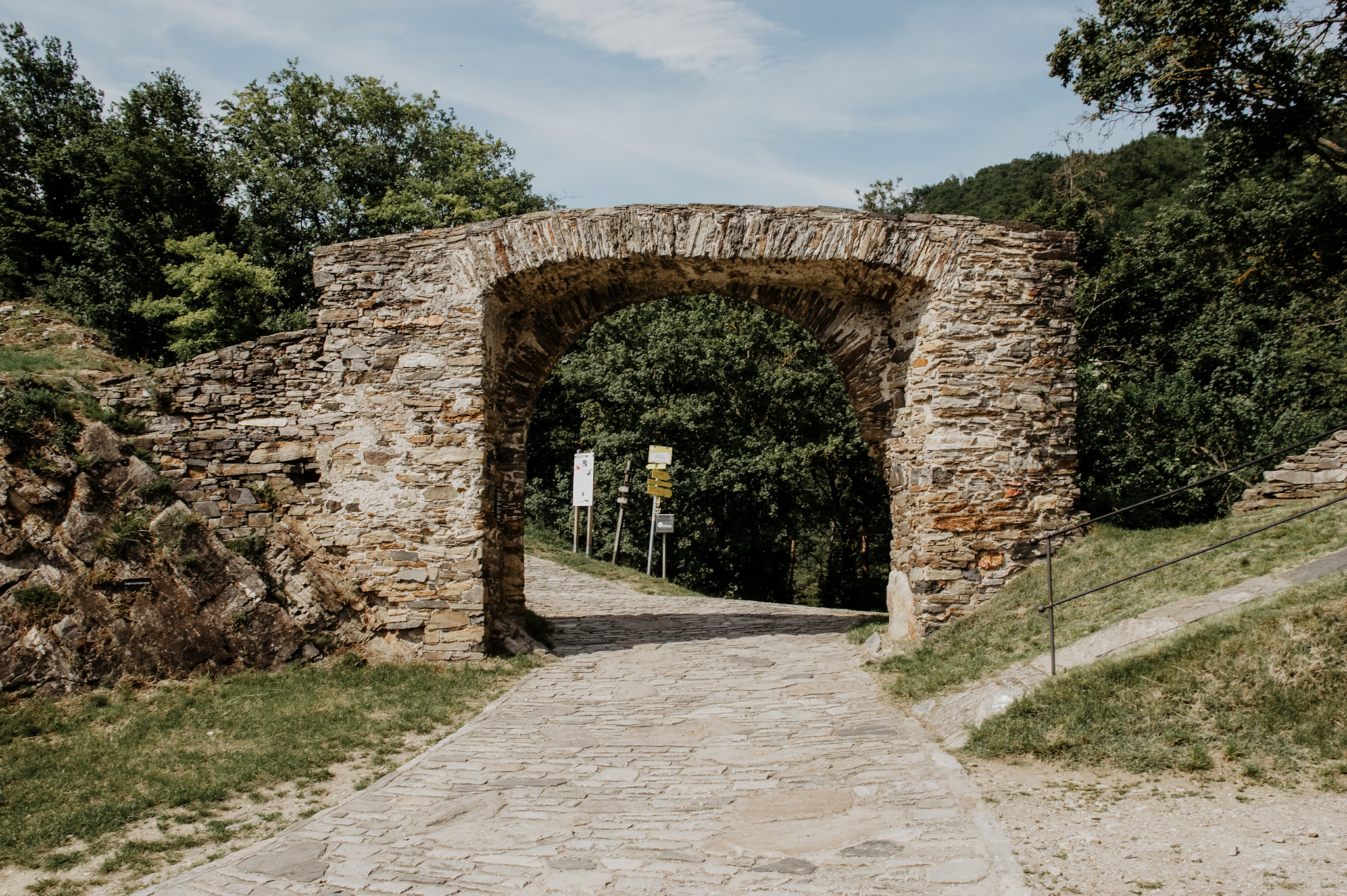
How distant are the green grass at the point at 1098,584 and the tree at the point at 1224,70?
842cm

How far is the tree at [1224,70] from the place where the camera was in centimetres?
1187

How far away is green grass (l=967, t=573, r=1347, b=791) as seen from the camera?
14.5 feet

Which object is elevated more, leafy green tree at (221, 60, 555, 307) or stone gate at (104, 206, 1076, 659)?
leafy green tree at (221, 60, 555, 307)

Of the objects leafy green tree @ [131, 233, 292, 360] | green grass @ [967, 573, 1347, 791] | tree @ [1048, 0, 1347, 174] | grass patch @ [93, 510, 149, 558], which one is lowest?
green grass @ [967, 573, 1347, 791]

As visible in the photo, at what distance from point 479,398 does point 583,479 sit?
10.8 m

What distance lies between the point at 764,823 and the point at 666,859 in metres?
0.71

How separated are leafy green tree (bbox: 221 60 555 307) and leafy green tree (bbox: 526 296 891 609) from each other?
20.2 ft

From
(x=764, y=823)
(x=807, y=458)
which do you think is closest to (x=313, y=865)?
(x=764, y=823)

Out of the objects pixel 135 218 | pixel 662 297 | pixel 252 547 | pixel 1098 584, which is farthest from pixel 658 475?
pixel 135 218

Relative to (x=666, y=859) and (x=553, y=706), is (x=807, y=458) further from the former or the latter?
(x=666, y=859)

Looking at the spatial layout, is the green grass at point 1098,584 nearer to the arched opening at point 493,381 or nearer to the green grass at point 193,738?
the arched opening at point 493,381

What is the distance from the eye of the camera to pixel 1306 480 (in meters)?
7.64

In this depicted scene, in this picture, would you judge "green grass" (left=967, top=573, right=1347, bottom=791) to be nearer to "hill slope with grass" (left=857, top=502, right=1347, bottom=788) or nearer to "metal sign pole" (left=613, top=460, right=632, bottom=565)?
"hill slope with grass" (left=857, top=502, right=1347, bottom=788)

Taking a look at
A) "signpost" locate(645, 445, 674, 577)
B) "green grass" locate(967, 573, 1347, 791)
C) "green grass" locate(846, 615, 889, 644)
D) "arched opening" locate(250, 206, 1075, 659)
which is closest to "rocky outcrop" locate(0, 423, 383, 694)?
"arched opening" locate(250, 206, 1075, 659)
